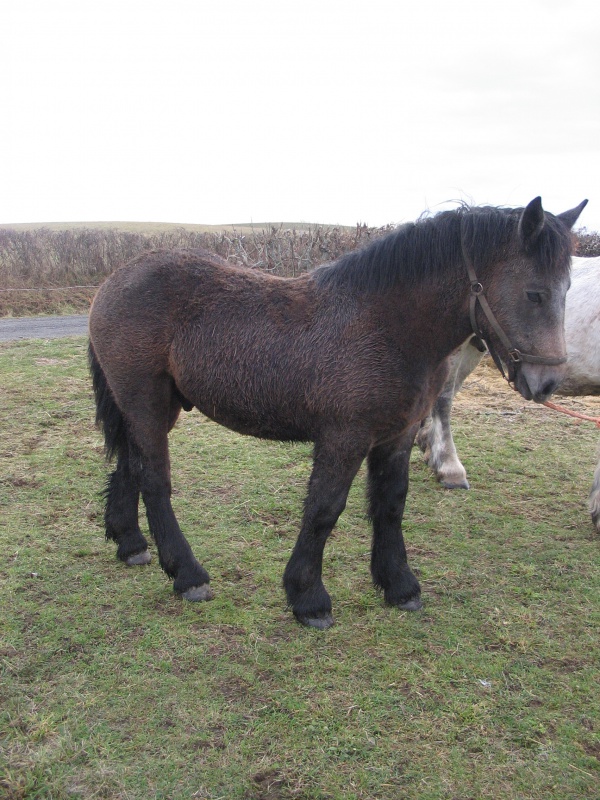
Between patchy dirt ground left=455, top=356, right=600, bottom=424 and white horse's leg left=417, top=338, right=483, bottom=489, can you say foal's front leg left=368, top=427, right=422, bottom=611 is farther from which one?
patchy dirt ground left=455, top=356, right=600, bottom=424

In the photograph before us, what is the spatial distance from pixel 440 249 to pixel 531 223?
48 cm

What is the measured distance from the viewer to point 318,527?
3.56 meters

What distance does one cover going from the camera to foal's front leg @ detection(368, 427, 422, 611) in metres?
3.82

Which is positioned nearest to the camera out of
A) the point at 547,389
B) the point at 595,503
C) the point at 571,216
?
the point at 547,389

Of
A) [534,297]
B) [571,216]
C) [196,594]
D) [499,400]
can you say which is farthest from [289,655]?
[499,400]

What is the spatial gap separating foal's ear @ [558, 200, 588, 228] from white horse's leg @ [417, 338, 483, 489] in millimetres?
2429

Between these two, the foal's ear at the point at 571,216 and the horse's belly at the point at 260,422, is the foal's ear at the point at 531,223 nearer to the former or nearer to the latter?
the foal's ear at the point at 571,216

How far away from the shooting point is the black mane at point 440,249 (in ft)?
10.2

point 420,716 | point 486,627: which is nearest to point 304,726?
point 420,716

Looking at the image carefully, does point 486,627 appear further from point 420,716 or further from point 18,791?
point 18,791

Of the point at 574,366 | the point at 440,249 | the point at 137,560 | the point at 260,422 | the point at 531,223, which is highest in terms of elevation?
the point at 531,223

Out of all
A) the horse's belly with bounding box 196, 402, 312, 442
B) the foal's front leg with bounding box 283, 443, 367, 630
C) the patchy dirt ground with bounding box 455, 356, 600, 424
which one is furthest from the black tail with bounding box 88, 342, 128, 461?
the patchy dirt ground with bounding box 455, 356, 600, 424

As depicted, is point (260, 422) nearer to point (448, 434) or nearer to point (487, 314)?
point (487, 314)

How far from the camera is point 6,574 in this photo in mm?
4125
